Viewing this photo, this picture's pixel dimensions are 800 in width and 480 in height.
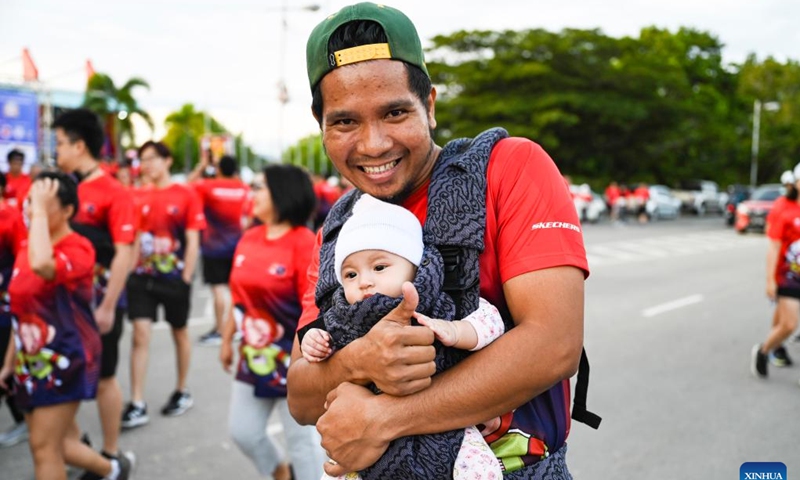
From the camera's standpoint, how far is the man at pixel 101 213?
4.74 m

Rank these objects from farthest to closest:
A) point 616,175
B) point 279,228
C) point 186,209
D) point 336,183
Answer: point 616,175 → point 336,183 → point 186,209 → point 279,228

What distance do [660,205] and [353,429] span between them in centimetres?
3353

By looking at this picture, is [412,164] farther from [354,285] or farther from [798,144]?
[798,144]

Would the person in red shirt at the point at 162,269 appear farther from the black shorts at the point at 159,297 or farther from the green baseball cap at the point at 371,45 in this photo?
the green baseball cap at the point at 371,45

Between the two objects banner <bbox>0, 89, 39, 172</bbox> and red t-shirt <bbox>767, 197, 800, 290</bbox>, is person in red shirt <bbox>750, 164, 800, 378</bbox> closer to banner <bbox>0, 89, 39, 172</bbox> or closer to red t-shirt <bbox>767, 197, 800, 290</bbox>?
red t-shirt <bbox>767, 197, 800, 290</bbox>

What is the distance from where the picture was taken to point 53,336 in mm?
3701

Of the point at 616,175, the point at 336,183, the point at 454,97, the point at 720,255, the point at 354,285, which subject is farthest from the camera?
the point at 616,175

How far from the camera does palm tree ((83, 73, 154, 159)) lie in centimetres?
3703

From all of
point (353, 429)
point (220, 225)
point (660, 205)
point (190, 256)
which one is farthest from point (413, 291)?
point (660, 205)

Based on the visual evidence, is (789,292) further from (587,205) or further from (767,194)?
(587,205)

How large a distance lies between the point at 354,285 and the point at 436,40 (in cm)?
3826

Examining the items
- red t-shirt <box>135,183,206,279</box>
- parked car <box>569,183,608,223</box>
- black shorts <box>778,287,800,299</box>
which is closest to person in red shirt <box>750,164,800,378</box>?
black shorts <box>778,287,800,299</box>

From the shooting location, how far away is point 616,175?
41188mm

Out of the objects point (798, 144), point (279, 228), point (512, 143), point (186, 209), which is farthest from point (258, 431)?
A: point (798, 144)
